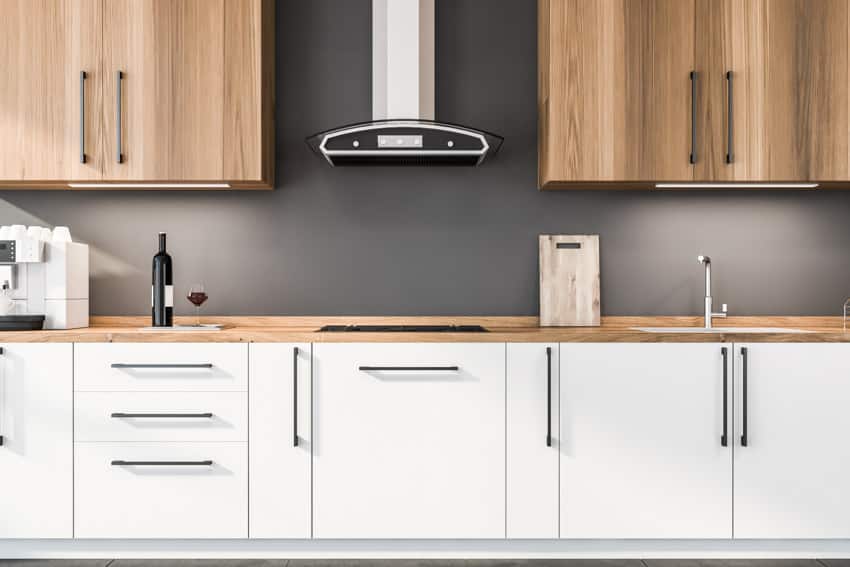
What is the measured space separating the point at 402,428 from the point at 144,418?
3.13 ft

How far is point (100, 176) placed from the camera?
250 centimetres

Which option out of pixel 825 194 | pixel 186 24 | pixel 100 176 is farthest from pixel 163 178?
pixel 825 194

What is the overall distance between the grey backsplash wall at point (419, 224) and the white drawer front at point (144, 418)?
68 centimetres

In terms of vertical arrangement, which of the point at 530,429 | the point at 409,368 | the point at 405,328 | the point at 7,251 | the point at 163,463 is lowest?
the point at 163,463

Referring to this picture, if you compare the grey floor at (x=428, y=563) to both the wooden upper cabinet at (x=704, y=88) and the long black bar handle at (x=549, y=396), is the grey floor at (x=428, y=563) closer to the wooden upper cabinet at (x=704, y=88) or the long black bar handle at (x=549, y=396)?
the long black bar handle at (x=549, y=396)

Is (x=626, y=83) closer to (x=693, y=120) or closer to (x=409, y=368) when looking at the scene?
(x=693, y=120)

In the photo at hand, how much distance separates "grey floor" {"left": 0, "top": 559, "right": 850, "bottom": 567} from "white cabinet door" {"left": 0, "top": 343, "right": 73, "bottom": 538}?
0.16 metres

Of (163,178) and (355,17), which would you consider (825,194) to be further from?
(163,178)

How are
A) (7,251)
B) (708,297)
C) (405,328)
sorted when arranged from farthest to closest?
1. (708,297)
2. (405,328)
3. (7,251)

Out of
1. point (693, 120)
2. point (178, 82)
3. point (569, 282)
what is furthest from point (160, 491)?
point (693, 120)

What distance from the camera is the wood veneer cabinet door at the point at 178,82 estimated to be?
2.49 metres

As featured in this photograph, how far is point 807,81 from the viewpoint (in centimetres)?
248

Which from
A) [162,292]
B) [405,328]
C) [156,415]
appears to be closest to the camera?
[156,415]

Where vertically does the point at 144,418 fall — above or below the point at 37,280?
below
